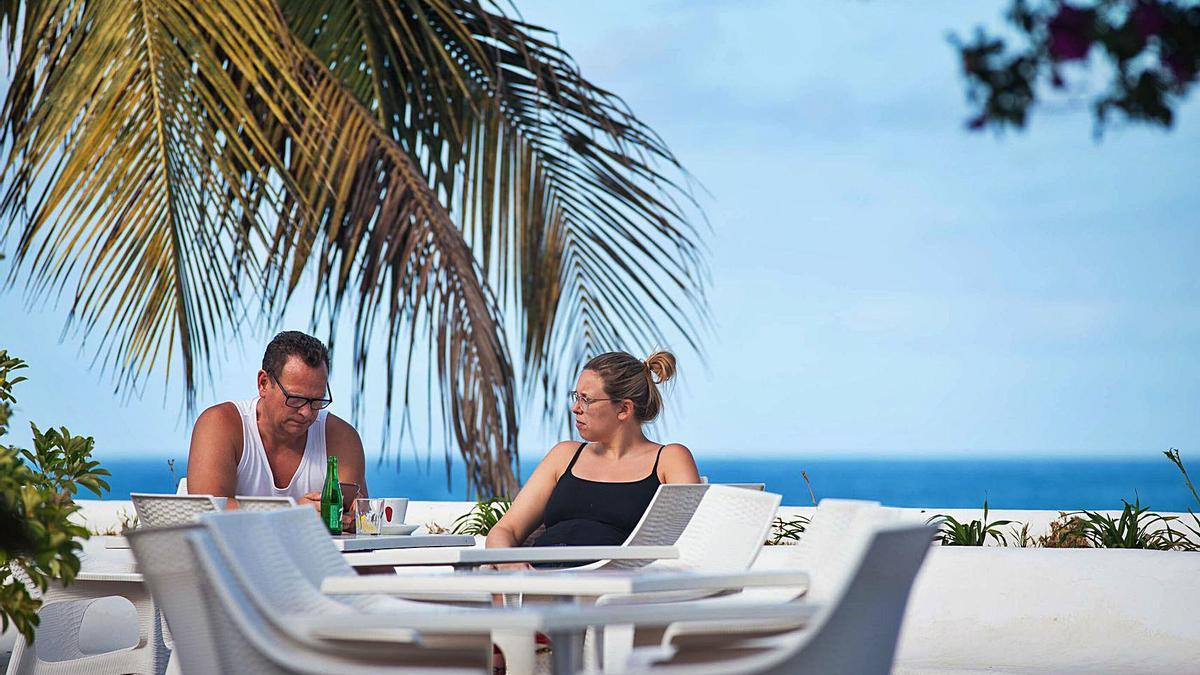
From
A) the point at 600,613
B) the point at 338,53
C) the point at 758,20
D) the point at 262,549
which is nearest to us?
the point at 600,613

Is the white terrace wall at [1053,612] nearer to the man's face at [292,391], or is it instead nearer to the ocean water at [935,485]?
the man's face at [292,391]

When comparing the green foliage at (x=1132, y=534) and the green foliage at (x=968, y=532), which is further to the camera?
the green foliage at (x=968, y=532)

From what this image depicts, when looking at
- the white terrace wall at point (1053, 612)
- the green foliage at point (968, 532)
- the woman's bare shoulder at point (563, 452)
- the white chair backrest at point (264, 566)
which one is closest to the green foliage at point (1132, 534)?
the green foliage at point (968, 532)

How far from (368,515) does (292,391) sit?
1.63ft

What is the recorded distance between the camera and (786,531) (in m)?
5.69

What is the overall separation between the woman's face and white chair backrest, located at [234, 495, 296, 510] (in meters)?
1.17

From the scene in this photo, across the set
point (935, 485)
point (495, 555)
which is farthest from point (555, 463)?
point (935, 485)

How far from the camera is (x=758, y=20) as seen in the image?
36.5 meters

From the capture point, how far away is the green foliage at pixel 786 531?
562cm

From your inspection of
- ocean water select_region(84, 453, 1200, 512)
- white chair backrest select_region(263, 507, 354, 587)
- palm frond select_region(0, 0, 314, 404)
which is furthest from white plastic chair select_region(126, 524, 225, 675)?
ocean water select_region(84, 453, 1200, 512)

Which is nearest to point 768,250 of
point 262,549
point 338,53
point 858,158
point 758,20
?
point 858,158

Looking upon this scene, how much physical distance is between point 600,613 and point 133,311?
2.94m

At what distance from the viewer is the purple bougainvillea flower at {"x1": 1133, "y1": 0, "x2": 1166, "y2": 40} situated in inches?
48.6

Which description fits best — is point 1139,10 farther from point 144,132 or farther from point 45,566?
point 144,132
